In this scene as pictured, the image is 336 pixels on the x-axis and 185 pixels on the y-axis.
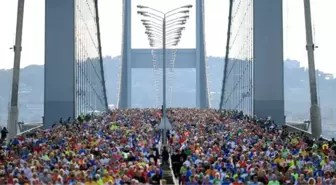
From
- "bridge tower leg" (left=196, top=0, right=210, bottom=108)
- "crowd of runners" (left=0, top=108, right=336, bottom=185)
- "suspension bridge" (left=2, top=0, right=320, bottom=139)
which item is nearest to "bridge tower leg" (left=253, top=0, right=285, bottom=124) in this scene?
"suspension bridge" (left=2, top=0, right=320, bottom=139)

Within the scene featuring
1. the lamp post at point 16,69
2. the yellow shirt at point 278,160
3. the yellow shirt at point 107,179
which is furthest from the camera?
the lamp post at point 16,69

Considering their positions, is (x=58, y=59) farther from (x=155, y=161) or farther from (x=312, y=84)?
(x=155, y=161)

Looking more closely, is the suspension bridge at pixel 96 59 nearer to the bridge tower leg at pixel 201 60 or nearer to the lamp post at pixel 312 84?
the lamp post at pixel 312 84

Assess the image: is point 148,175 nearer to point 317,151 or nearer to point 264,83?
point 317,151

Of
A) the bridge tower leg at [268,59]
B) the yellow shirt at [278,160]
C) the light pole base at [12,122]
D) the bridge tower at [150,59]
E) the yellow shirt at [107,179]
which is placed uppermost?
the bridge tower at [150,59]

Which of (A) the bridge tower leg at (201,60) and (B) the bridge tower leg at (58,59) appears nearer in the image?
(B) the bridge tower leg at (58,59)

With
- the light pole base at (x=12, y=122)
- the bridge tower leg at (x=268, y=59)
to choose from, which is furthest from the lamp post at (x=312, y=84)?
the bridge tower leg at (x=268, y=59)

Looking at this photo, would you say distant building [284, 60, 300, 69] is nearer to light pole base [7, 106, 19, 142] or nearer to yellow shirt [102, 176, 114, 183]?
light pole base [7, 106, 19, 142]
